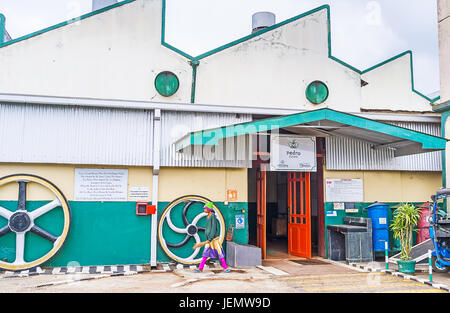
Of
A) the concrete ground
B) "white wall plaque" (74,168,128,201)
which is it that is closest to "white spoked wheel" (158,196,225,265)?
the concrete ground

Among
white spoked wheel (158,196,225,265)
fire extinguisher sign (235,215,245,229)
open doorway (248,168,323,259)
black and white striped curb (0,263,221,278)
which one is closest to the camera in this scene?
black and white striped curb (0,263,221,278)

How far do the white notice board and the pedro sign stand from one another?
0.87 m

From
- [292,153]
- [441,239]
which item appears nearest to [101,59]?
[292,153]

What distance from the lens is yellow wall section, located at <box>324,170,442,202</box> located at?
12.2 meters

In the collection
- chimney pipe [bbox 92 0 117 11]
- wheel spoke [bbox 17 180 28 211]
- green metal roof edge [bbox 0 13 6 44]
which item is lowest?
wheel spoke [bbox 17 180 28 211]

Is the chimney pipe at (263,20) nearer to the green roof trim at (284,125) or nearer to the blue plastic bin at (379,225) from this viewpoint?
the green roof trim at (284,125)

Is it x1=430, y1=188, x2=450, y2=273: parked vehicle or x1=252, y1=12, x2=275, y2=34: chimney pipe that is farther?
x1=252, y1=12, x2=275, y2=34: chimney pipe

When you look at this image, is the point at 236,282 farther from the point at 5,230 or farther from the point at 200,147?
the point at 5,230

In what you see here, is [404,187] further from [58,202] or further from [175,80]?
[58,202]

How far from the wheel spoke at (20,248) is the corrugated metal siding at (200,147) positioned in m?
3.62

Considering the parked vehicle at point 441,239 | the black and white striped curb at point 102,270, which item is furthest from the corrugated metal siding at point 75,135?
the parked vehicle at point 441,239

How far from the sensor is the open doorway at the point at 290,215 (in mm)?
12156

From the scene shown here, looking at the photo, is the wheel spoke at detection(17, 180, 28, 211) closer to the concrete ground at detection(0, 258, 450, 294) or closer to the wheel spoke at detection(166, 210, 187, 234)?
the concrete ground at detection(0, 258, 450, 294)

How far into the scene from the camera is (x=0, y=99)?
10023mm
